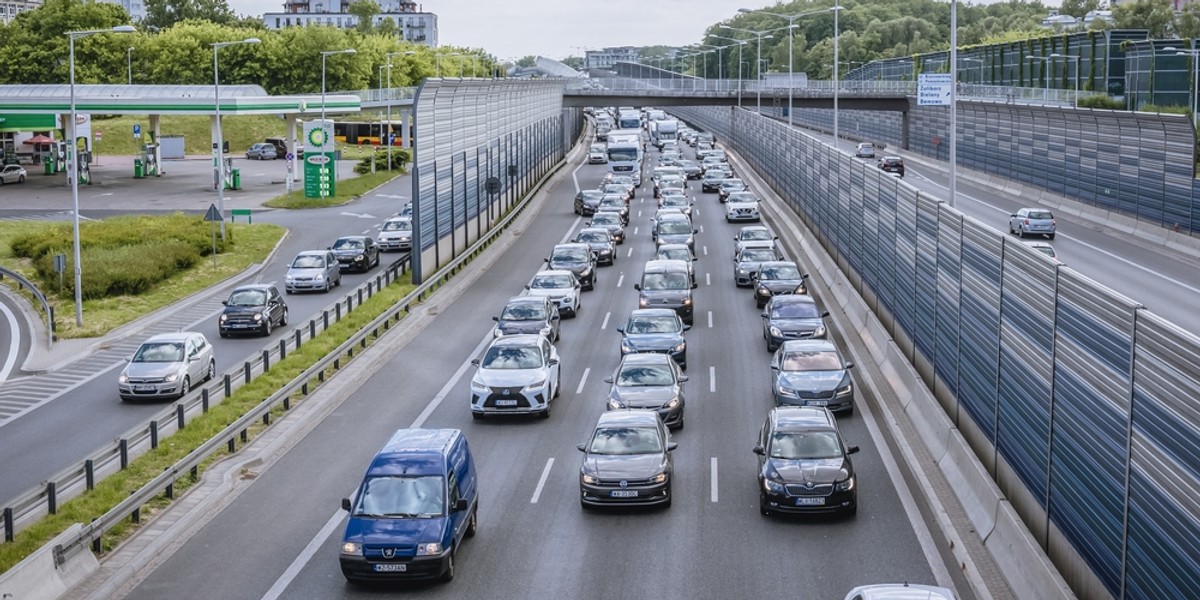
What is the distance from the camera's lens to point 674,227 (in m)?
57.3

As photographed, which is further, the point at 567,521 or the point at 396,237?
the point at 396,237

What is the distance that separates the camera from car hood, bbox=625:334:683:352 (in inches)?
1345

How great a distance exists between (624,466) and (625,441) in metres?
0.69

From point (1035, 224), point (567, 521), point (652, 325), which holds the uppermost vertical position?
point (1035, 224)

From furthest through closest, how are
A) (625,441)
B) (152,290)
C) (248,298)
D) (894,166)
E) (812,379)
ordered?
(894,166) < (152,290) < (248,298) < (812,379) < (625,441)

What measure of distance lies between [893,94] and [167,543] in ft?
327

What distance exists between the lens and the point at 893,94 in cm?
11425

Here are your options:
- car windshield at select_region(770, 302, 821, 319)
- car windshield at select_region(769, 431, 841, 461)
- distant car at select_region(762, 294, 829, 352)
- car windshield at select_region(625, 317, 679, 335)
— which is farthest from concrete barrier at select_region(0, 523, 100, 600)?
car windshield at select_region(770, 302, 821, 319)

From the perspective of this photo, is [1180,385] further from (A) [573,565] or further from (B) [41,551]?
(B) [41,551]

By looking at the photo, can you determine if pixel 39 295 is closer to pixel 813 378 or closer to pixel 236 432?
pixel 236 432

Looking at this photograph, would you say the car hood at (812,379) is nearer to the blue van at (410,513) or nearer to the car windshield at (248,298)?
the blue van at (410,513)

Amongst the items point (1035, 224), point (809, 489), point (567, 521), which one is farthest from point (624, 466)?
point (1035, 224)

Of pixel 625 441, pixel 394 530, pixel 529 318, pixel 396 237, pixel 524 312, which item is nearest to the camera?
pixel 394 530

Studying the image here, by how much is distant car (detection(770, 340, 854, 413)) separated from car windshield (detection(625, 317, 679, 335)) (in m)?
4.78
